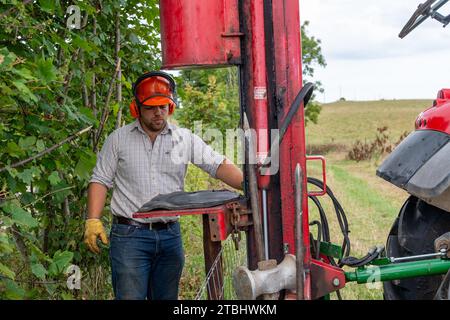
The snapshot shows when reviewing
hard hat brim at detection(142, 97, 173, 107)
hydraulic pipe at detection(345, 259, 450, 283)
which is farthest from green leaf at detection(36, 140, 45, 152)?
hydraulic pipe at detection(345, 259, 450, 283)

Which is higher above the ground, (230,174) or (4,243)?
(230,174)

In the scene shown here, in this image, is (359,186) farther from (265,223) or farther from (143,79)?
(265,223)

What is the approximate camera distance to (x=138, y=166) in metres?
4.40

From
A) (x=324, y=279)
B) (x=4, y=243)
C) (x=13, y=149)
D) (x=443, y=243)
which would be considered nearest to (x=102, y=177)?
(x=13, y=149)

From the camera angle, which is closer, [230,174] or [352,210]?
[230,174]

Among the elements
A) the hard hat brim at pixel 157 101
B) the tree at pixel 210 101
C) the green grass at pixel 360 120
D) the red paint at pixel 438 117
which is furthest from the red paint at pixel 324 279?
the green grass at pixel 360 120

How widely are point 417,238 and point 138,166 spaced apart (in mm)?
1737

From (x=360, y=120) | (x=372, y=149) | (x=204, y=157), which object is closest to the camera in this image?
(x=204, y=157)

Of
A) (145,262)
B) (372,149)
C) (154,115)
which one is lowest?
(372,149)

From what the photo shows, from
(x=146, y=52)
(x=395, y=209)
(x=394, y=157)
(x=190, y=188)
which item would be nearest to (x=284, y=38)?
(x=394, y=157)

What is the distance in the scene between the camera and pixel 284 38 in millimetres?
3033

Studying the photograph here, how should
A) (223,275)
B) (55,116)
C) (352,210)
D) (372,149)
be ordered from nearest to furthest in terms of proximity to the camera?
(223,275) < (55,116) < (352,210) < (372,149)

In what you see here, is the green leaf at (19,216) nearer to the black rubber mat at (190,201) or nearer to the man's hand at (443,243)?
the black rubber mat at (190,201)

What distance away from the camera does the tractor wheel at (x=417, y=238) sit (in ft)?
11.4
